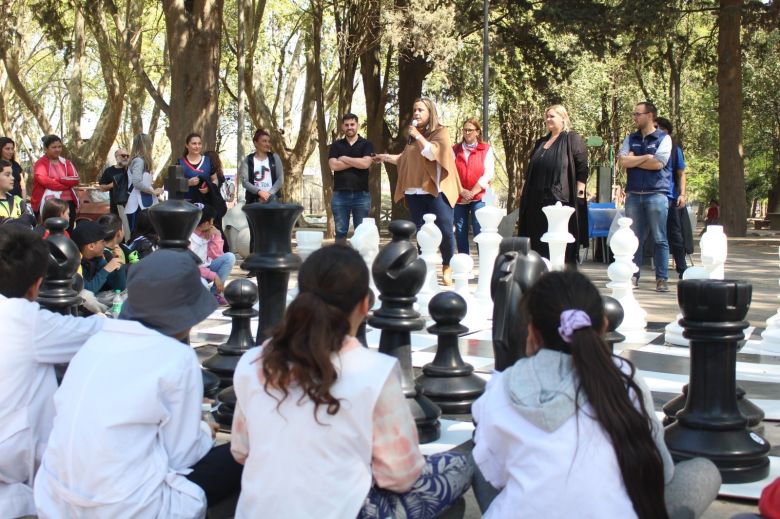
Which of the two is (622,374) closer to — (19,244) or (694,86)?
(19,244)

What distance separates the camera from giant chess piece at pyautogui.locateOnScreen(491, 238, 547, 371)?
3029 millimetres

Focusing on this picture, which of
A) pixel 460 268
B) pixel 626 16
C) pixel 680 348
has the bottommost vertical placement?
pixel 680 348

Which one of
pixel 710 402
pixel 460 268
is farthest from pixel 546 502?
pixel 460 268

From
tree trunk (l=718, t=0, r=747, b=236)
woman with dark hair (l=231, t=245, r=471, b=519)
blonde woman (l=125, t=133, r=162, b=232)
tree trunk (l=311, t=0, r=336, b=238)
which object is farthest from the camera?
tree trunk (l=311, t=0, r=336, b=238)

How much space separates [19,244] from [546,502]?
194cm

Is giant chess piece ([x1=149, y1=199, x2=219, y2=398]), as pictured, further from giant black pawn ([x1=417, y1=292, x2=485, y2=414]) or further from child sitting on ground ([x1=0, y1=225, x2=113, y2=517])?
giant black pawn ([x1=417, y1=292, x2=485, y2=414])

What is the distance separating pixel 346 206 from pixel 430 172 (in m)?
1.10

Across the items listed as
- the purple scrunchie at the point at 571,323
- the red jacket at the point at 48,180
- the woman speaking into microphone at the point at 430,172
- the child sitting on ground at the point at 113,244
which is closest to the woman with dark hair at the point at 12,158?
the red jacket at the point at 48,180

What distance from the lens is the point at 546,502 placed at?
7.23 ft

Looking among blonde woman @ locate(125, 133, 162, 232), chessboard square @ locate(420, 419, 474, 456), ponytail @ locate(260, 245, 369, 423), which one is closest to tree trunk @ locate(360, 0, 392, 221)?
blonde woman @ locate(125, 133, 162, 232)

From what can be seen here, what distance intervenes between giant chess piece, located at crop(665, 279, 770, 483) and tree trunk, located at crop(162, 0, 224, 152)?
9530mm

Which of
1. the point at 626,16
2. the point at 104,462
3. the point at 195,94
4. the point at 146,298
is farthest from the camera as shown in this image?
the point at 626,16

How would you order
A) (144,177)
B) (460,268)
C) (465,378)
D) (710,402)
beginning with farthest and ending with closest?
(144,177), (460,268), (465,378), (710,402)

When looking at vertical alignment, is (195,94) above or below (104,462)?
above
